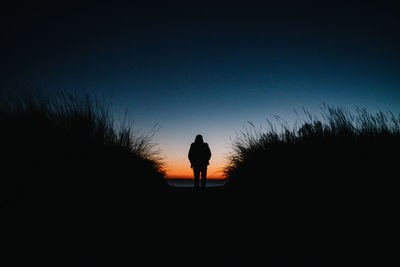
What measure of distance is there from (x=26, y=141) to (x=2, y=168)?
0.34m

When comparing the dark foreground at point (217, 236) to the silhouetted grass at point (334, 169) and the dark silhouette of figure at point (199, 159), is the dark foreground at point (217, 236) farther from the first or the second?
the dark silhouette of figure at point (199, 159)

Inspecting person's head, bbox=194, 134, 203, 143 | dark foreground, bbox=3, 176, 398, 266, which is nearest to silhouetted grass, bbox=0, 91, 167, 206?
dark foreground, bbox=3, 176, 398, 266

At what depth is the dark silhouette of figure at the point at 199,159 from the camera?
16.1 ft

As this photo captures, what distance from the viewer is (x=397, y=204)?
153 cm

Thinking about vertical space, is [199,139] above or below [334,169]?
above

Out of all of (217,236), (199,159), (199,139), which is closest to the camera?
(217,236)

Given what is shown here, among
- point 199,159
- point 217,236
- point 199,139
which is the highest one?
point 199,139

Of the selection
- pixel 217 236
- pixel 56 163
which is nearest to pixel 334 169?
pixel 217 236

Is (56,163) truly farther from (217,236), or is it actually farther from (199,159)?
(199,159)

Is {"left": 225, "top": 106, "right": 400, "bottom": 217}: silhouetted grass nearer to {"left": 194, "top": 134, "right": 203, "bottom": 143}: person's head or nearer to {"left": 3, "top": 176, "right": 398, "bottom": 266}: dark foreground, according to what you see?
{"left": 3, "top": 176, "right": 398, "bottom": 266}: dark foreground

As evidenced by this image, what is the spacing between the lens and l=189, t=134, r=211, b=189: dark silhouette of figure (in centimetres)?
491

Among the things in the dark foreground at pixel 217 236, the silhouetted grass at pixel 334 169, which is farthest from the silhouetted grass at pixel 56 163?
the silhouetted grass at pixel 334 169

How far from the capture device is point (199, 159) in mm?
4906

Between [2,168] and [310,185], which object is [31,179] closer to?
[2,168]
